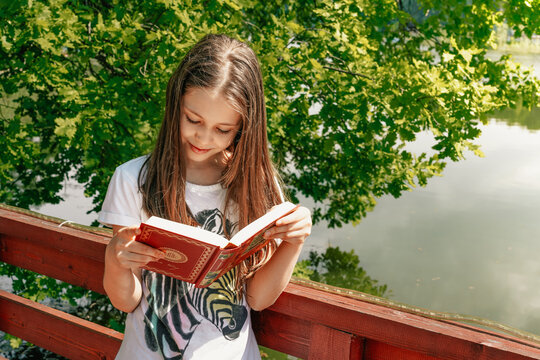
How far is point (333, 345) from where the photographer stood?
1.32 m

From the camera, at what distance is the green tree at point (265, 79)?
3195mm

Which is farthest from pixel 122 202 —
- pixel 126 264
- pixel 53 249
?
pixel 53 249

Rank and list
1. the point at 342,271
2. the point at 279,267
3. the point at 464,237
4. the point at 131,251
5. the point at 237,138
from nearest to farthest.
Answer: the point at 131,251, the point at 279,267, the point at 237,138, the point at 342,271, the point at 464,237

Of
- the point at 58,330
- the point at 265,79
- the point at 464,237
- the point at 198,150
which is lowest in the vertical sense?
the point at 58,330

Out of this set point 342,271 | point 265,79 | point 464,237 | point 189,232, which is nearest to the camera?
point 189,232

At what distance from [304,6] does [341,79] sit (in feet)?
5.15

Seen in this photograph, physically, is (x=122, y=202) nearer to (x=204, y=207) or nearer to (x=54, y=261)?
(x=204, y=207)

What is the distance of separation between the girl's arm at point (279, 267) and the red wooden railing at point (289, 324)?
36 mm

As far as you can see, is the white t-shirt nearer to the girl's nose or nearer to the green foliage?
the girl's nose

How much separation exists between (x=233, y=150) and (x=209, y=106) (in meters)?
0.21

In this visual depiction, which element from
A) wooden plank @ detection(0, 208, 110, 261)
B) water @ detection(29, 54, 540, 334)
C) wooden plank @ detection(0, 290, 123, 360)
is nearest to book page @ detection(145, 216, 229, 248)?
wooden plank @ detection(0, 208, 110, 261)

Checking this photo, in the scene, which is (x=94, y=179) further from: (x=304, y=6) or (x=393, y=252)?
(x=393, y=252)

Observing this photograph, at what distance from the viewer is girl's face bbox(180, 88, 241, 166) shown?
139 centimetres

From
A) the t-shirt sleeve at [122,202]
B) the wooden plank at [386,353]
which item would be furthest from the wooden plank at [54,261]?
the wooden plank at [386,353]
